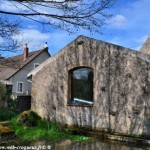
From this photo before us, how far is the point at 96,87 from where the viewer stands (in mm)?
12578

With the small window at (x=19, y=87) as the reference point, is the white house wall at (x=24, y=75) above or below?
above

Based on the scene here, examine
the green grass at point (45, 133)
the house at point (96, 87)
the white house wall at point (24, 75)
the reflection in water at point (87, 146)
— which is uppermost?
the white house wall at point (24, 75)

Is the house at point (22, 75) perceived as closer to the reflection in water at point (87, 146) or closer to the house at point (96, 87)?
the house at point (96, 87)

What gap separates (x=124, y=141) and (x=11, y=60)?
4.93 m

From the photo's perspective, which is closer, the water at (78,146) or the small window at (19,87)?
the water at (78,146)

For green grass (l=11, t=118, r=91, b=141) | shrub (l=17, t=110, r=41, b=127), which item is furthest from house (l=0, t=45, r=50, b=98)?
green grass (l=11, t=118, r=91, b=141)

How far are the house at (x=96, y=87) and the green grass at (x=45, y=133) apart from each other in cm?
86

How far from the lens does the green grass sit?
11.2 meters

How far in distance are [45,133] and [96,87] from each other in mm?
2754

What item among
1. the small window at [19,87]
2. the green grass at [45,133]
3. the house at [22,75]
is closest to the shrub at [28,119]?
the green grass at [45,133]

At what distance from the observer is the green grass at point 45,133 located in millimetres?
11242

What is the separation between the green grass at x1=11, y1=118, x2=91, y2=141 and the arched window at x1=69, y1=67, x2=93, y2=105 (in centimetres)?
143

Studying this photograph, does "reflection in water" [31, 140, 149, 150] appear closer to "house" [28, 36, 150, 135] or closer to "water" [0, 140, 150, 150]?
"water" [0, 140, 150, 150]

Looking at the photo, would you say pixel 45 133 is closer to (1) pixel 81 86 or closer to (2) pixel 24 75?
(1) pixel 81 86
